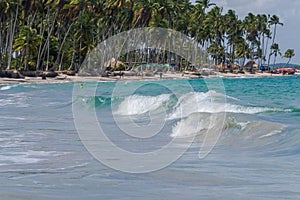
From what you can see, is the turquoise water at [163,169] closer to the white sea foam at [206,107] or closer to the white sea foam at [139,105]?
the white sea foam at [206,107]

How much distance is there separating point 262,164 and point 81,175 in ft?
12.1

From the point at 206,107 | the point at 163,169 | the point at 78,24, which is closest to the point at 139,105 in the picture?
the point at 206,107

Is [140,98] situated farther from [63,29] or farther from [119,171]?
[63,29]

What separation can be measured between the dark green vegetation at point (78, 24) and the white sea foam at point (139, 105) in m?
32.5

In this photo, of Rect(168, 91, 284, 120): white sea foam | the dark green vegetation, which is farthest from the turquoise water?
the dark green vegetation

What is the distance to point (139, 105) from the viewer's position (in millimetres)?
31562

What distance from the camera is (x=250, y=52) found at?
143 m

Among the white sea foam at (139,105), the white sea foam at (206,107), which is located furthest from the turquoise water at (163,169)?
the white sea foam at (139,105)

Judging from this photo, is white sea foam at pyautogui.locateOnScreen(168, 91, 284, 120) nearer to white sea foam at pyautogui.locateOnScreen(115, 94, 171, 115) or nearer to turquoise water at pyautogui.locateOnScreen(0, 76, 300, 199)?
white sea foam at pyautogui.locateOnScreen(115, 94, 171, 115)

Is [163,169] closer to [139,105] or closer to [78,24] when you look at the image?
[139,105]

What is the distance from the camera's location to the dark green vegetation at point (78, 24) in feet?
222

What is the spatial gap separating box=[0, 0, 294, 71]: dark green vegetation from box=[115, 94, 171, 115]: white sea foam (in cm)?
3254

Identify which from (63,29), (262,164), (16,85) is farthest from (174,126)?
(63,29)

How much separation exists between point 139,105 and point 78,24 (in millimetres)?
49263
